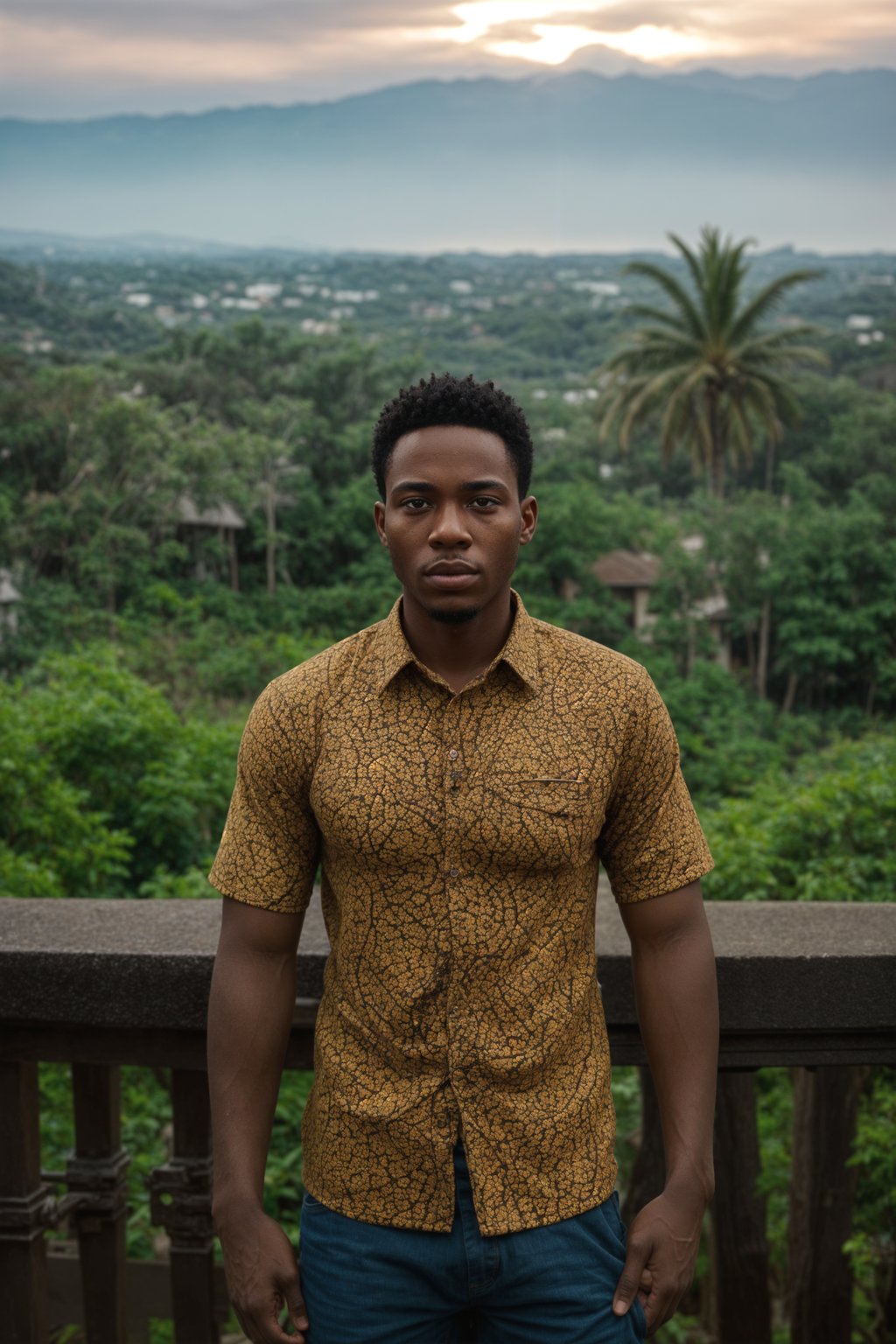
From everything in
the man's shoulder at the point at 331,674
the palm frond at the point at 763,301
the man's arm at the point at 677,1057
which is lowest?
the man's arm at the point at 677,1057

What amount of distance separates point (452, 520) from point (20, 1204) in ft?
3.77

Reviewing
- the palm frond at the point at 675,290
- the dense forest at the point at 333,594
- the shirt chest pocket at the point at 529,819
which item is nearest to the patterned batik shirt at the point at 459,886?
the shirt chest pocket at the point at 529,819

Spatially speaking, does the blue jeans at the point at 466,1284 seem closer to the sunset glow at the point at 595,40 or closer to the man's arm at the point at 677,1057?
the man's arm at the point at 677,1057

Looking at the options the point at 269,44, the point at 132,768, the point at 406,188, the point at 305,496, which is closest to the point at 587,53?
the point at 406,188

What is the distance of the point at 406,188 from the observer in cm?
13788

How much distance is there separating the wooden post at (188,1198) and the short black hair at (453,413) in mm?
902

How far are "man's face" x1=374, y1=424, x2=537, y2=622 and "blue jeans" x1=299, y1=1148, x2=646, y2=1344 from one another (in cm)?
65

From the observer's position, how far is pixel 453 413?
1.66m

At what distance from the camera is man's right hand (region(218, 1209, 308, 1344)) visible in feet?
5.17

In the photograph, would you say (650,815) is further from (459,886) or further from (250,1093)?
(250,1093)

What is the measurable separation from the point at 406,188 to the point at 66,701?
137 metres

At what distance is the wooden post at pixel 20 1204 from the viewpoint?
1.93m

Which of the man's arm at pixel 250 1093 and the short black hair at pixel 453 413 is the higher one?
the short black hair at pixel 453 413

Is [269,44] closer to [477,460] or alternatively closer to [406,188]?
[406,188]
